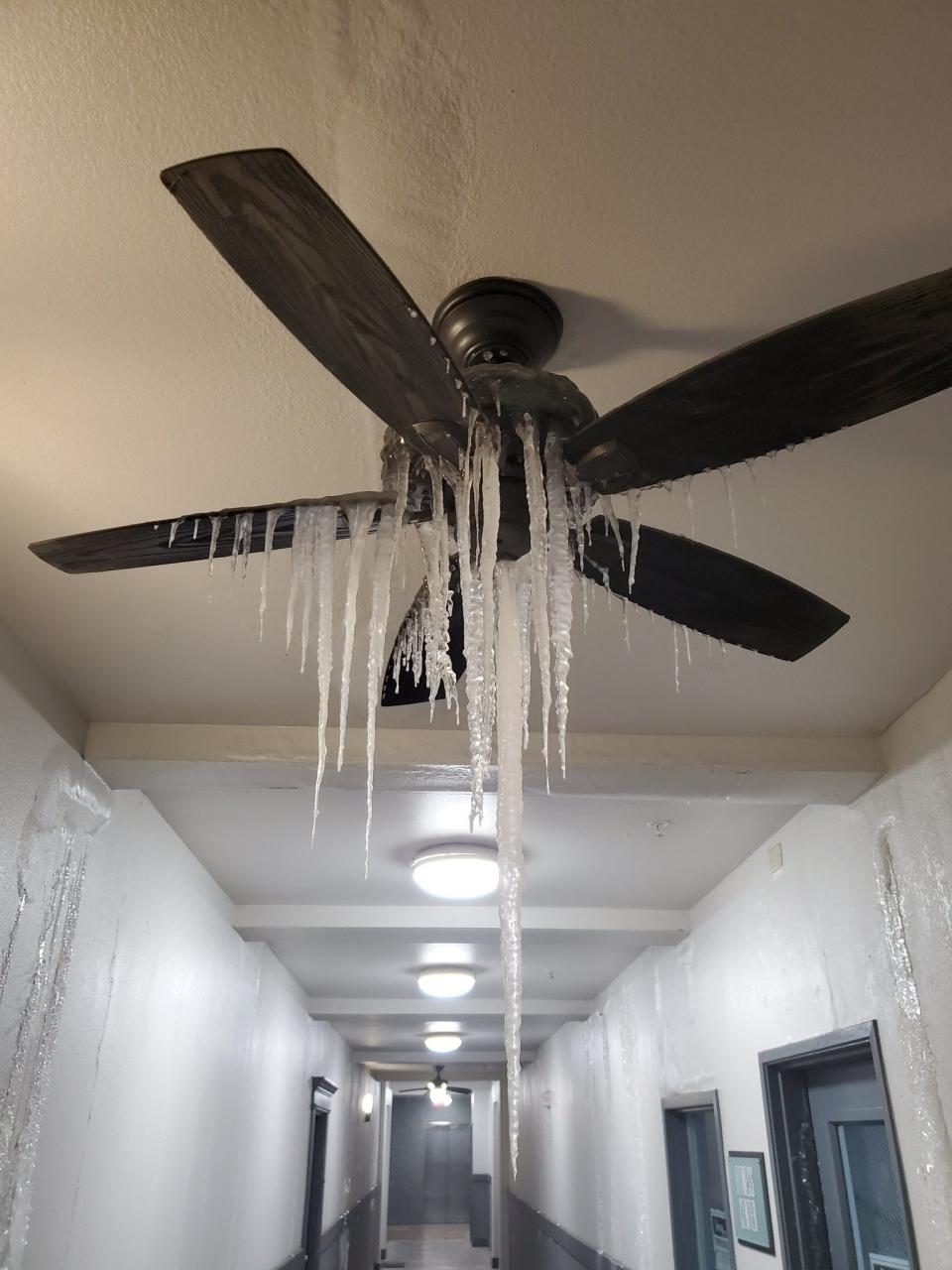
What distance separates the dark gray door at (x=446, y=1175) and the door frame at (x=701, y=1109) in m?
14.8

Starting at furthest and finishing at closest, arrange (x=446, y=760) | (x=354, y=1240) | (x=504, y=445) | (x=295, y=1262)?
1. (x=354, y=1240)
2. (x=295, y=1262)
3. (x=446, y=760)
4. (x=504, y=445)

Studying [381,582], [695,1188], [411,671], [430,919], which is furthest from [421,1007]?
[381,582]

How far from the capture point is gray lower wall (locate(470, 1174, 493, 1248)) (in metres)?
14.0

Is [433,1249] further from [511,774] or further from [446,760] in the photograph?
[511,774]

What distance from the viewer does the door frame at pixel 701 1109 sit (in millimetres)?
3414

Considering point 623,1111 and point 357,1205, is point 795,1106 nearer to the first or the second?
point 623,1111

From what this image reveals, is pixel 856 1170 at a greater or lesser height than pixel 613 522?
lesser

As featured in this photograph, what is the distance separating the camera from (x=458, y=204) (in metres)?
1.06

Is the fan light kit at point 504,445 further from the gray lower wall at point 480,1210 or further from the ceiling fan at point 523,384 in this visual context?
the gray lower wall at point 480,1210

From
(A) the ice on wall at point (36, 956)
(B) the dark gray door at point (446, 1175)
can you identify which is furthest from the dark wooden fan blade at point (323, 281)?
(B) the dark gray door at point (446, 1175)

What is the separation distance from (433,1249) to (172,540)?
15786 mm

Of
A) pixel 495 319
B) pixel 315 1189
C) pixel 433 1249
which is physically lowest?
pixel 433 1249

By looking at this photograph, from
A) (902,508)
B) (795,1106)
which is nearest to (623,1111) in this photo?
(795,1106)

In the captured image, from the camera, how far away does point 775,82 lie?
0.95m
